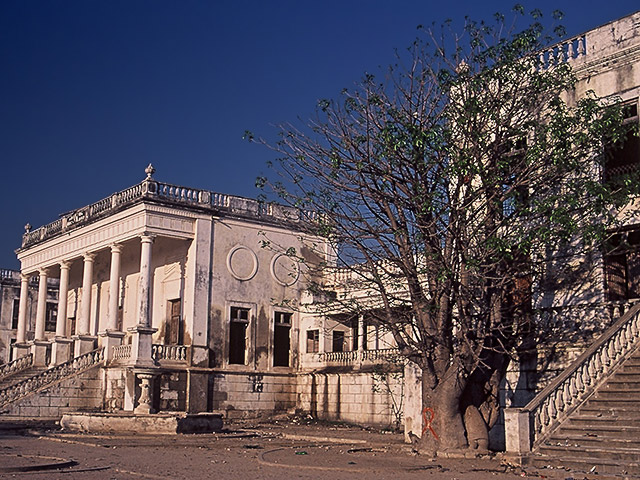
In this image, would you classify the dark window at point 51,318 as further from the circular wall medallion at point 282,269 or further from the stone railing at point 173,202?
the circular wall medallion at point 282,269

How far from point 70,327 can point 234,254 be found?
1297 centimetres

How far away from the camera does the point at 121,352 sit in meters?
28.8

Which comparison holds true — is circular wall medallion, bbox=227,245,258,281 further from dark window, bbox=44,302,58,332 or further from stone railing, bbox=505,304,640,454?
dark window, bbox=44,302,58,332

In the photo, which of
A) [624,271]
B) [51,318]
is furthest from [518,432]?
[51,318]

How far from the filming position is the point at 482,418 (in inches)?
599

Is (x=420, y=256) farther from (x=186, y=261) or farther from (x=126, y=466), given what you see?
(x=186, y=261)

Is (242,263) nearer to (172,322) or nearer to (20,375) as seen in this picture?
(172,322)

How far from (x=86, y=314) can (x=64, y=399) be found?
6.01 m

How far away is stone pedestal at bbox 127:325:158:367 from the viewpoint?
89.5 feet

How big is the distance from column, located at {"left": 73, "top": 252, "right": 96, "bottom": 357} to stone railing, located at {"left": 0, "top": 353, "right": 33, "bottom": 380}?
2488mm

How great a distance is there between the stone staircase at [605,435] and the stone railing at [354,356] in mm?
12263

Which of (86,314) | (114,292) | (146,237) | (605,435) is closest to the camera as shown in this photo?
(605,435)

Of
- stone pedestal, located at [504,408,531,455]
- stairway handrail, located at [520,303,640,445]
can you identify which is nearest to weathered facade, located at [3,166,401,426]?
stairway handrail, located at [520,303,640,445]

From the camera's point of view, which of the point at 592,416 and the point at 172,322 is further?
the point at 172,322
